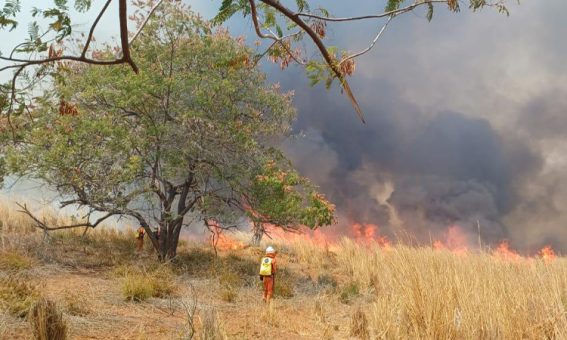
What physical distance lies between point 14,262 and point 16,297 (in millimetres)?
4442

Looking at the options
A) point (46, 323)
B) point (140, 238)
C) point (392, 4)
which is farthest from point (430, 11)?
point (140, 238)

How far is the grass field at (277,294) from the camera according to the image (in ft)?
13.2

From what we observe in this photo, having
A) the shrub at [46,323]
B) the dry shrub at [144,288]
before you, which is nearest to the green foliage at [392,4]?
the shrub at [46,323]

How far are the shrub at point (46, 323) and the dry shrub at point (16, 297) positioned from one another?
102 cm

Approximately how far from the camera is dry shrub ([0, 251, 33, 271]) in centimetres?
956

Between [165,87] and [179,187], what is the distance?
2966 mm

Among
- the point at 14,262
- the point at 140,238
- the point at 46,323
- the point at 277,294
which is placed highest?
the point at 140,238

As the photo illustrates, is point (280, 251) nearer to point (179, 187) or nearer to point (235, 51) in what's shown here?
point (179, 187)

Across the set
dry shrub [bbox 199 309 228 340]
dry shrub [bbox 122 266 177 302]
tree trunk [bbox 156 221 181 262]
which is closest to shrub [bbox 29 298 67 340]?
dry shrub [bbox 199 309 228 340]

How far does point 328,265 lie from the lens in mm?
15211

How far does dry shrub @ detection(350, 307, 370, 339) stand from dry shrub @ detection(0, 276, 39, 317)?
357 cm

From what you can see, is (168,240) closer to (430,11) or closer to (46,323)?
(46,323)

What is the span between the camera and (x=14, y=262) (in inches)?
380

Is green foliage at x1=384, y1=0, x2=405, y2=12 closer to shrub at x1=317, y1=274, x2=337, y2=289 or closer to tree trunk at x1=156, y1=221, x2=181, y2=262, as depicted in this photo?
shrub at x1=317, y1=274, x2=337, y2=289
